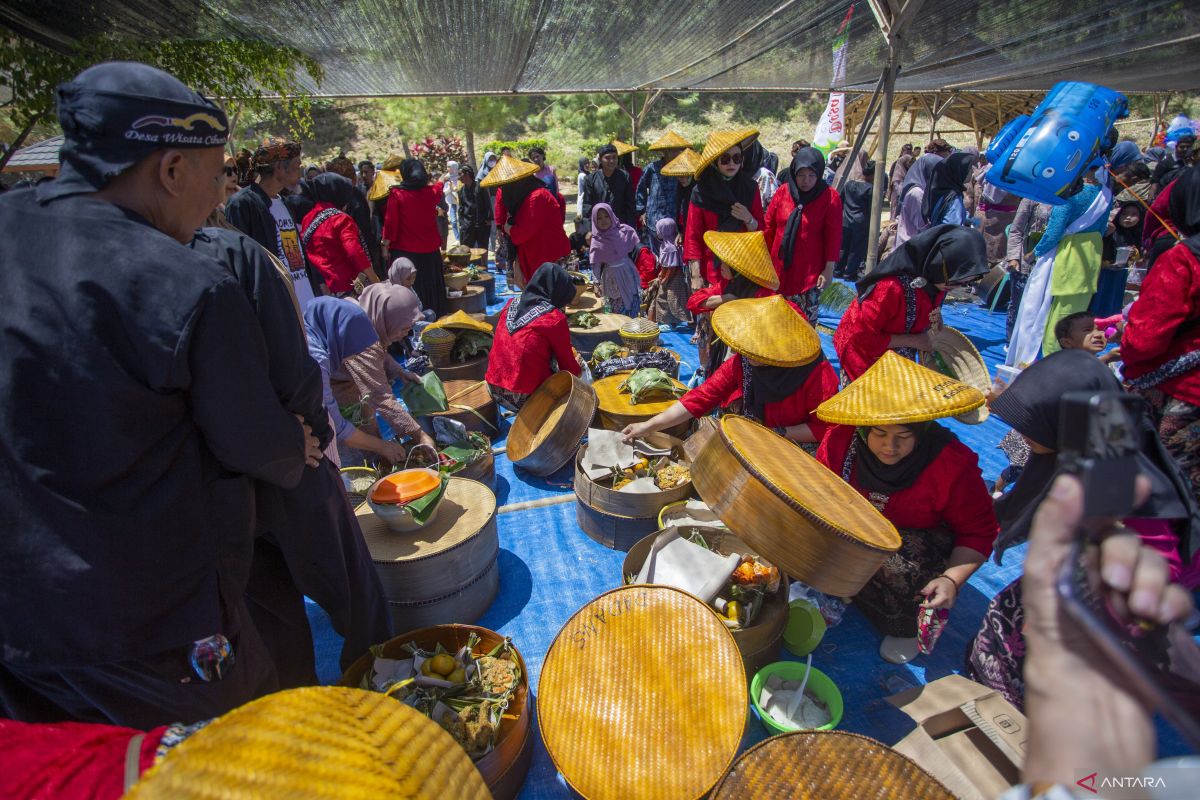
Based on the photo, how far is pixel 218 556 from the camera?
1554 mm

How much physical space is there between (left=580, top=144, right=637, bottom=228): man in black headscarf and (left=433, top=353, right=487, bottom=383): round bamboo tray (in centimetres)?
→ 442

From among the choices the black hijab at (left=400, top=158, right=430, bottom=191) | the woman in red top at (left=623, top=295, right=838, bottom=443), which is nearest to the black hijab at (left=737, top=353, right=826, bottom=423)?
the woman in red top at (left=623, top=295, right=838, bottom=443)

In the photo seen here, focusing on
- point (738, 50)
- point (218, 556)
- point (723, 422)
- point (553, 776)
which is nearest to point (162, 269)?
point (218, 556)

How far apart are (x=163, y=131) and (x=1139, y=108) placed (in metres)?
33.5

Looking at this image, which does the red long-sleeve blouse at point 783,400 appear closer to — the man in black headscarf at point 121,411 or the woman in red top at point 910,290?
the woman in red top at point 910,290

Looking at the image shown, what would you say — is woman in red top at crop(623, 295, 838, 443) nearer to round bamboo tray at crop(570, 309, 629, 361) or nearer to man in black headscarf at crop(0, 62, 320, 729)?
man in black headscarf at crop(0, 62, 320, 729)

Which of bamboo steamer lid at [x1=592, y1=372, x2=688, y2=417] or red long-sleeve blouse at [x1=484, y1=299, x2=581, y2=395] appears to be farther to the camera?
red long-sleeve blouse at [x1=484, y1=299, x2=581, y2=395]

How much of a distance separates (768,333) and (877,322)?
105 centimetres

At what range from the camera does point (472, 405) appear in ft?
13.8

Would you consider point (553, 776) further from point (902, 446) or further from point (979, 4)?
point (979, 4)

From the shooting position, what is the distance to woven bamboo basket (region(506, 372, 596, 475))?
3.45 m

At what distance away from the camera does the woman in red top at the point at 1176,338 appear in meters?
2.54

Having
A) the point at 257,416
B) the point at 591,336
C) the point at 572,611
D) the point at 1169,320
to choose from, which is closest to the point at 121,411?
the point at 257,416

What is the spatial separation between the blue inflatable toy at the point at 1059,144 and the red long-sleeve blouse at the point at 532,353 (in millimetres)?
2937
